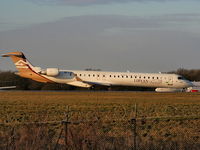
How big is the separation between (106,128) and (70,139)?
655cm

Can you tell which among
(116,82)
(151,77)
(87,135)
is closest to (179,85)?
(151,77)

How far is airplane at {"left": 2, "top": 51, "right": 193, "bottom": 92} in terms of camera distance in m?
58.3

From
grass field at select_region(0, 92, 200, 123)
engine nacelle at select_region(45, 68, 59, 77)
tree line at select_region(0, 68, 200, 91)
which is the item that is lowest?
grass field at select_region(0, 92, 200, 123)

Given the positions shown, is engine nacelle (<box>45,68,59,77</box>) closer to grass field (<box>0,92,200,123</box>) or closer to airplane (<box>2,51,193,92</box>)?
airplane (<box>2,51,193,92</box>)

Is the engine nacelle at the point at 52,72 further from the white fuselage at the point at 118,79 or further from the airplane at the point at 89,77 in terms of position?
the white fuselage at the point at 118,79

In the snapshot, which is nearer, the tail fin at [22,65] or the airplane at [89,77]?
the tail fin at [22,65]

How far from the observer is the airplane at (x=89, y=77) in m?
58.3

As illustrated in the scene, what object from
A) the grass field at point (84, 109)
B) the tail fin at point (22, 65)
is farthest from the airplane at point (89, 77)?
the grass field at point (84, 109)

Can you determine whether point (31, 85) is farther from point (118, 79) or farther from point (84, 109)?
point (84, 109)

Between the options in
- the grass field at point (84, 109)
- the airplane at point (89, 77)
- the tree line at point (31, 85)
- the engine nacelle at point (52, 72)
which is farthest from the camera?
the tree line at point (31, 85)

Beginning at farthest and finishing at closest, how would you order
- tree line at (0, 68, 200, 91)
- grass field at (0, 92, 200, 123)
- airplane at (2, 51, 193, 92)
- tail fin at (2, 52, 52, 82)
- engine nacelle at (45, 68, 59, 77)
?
tree line at (0, 68, 200, 91) → airplane at (2, 51, 193, 92) → tail fin at (2, 52, 52, 82) → engine nacelle at (45, 68, 59, 77) → grass field at (0, 92, 200, 123)

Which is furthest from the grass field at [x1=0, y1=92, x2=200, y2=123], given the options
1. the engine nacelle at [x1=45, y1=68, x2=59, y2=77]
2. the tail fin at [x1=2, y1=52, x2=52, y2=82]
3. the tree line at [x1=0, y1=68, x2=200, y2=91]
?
the tree line at [x1=0, y1=68, x2=200, y2=91]

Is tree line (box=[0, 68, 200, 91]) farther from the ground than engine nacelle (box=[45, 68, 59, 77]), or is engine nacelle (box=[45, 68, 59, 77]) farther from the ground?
engine nacelle (box=[45, 68, 59, 77])

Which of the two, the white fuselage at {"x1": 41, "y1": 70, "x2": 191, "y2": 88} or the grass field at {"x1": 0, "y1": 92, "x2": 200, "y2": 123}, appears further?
the white fuselage at {"x1": 41, "y1": 70, "x2": 191, "y2": 88}
